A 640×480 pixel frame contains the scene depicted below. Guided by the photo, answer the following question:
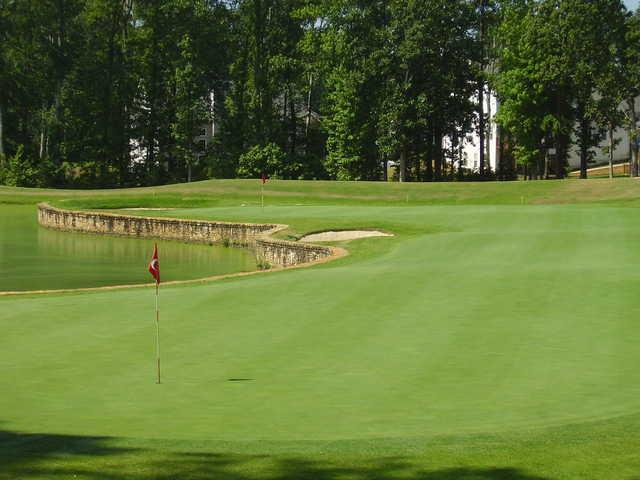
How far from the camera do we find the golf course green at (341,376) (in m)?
8.85

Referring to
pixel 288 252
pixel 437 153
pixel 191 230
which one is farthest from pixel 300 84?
pixel 288 252

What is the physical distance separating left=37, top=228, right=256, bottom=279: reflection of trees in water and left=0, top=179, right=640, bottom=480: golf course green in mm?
13618

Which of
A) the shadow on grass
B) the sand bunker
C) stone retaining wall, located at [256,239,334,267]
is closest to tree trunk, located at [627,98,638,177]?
the sand bunker

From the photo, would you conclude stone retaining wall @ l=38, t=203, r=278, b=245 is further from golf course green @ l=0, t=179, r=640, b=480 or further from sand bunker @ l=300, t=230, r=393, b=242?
golf course green @ l=0, t=179, r=640, b=480

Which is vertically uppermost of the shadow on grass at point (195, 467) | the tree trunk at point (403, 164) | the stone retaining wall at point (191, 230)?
the tree trunk at point (403, 164)

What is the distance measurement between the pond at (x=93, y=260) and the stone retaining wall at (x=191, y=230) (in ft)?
2.17

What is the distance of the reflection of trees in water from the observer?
36.3 metres

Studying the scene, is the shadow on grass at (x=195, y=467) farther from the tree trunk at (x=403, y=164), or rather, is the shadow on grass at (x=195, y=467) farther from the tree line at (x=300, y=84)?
the tree trunk at (x=403, y=164)

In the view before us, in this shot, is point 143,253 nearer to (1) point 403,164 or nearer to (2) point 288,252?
(2) point 288,252

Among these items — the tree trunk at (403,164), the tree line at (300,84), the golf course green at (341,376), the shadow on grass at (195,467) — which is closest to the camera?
the shadow on grass at (195,467)

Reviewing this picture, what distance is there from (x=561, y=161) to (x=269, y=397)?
70647 millimetres

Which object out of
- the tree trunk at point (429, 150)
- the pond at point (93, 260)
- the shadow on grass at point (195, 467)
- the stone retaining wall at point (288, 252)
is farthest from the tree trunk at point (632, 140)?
the shadow on grass at point (195, 467)

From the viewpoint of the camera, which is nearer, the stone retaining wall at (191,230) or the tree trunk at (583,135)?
the stone retaining wall at (191,230)

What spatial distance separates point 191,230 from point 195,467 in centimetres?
3829
